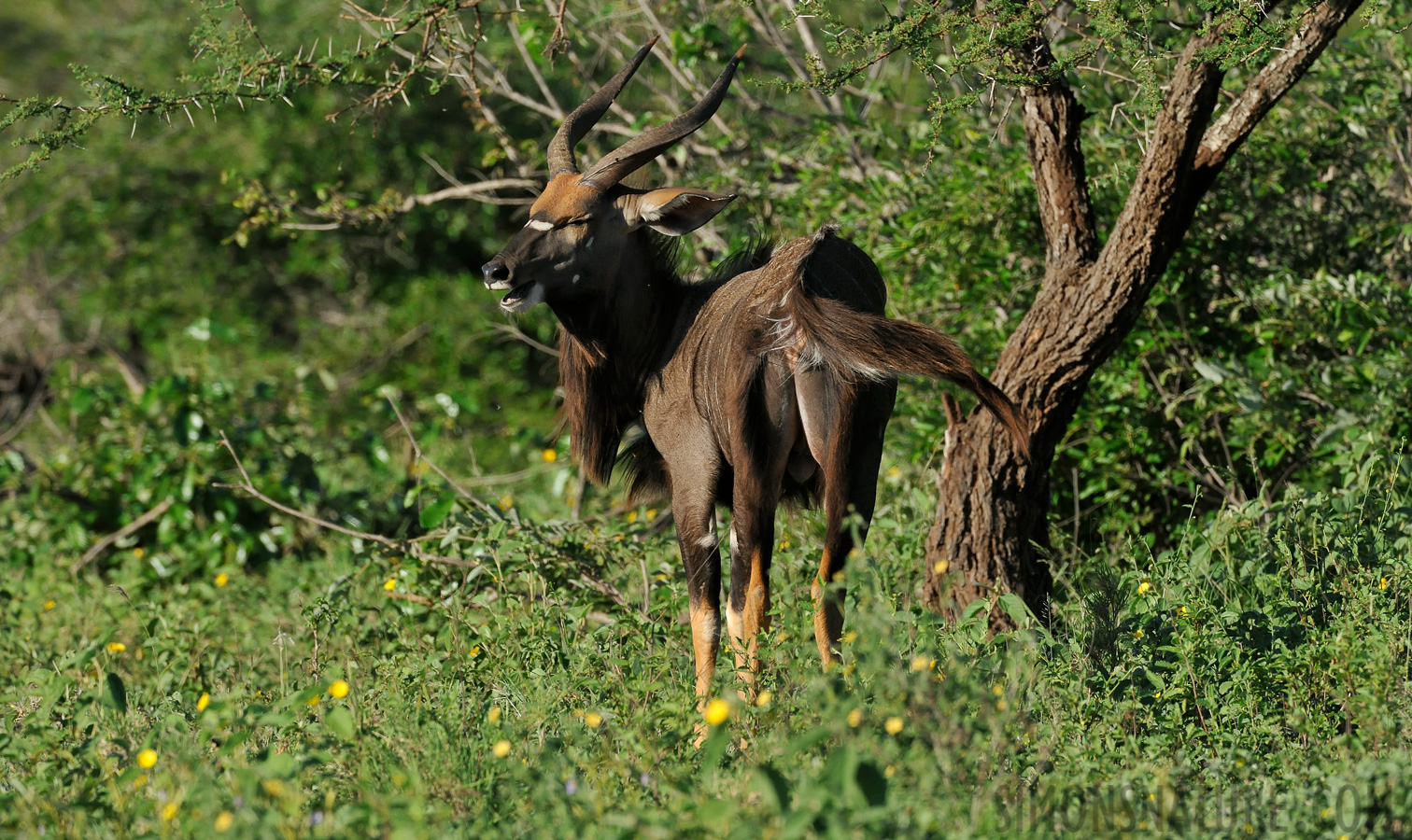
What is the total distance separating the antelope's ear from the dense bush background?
45.0 inches

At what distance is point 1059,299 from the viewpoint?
489 centimetres

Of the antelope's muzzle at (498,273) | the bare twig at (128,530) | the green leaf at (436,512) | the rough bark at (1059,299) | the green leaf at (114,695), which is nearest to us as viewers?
the green leaf at (114,695)

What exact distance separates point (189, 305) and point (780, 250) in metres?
8.58

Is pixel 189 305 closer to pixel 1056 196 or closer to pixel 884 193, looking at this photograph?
pixel 884 193

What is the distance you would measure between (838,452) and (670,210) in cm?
107

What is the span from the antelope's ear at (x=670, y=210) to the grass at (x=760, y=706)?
141 cm

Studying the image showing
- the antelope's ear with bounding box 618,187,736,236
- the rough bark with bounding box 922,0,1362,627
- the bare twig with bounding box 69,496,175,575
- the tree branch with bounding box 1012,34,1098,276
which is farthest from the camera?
the bare twig with bounding box 69,496,175,575

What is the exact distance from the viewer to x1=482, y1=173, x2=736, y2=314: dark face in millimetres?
4387

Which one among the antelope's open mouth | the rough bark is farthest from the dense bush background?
the antelope's open mouth

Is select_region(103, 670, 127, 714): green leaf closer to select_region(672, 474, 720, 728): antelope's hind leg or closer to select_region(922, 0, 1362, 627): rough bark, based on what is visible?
select_region(672, 474, 720, 728): antelope's hind leg

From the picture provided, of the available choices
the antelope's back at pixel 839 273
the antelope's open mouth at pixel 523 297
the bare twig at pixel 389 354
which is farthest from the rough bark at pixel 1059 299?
the bare twig at pixel 389 354

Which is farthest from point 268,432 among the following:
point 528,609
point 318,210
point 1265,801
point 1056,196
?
point 1265,801

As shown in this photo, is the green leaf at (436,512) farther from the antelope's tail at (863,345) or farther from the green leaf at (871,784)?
the green leaf at (871,784)

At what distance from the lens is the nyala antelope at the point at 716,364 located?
4055 mm
